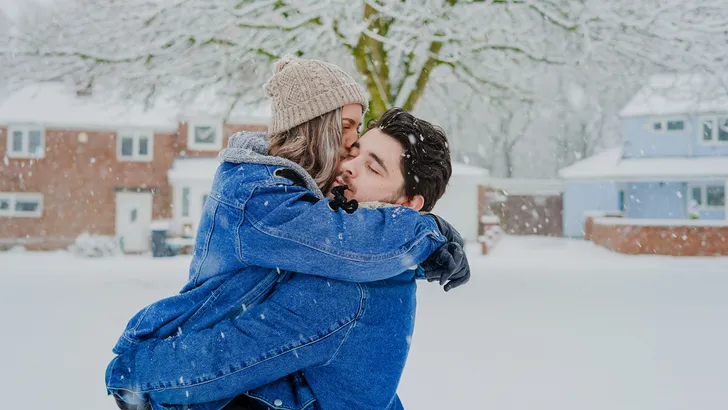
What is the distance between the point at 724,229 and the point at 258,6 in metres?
18.2

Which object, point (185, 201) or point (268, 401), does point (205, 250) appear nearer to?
point (268, 401)

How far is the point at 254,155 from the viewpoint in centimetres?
181

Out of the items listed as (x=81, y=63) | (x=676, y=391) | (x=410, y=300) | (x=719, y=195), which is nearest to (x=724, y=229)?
(x=719, y=195)

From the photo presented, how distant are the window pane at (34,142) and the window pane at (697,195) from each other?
29352mm

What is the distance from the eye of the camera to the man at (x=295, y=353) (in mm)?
Answer: 1695

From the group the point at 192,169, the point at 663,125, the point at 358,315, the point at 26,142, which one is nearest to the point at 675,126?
the point at 663,125

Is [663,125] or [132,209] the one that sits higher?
[663,125]

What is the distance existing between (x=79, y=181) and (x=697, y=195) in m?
27.9

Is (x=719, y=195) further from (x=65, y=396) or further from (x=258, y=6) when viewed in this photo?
(x=65, y=396)

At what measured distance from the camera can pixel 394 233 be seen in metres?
1.70

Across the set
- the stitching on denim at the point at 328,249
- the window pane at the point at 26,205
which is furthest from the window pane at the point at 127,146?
the stitching on denim at the point at 328,249

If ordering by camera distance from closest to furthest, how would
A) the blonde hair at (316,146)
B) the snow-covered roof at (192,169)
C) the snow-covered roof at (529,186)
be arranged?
1. the blonde hair at (316,146)
2. the snow-covered roof at (192,169)
3. the snow-covered roof at (529,186)

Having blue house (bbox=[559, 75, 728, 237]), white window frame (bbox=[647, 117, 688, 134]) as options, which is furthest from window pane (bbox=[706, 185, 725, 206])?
white window frame (bbox=[647, 117, 688, 134])

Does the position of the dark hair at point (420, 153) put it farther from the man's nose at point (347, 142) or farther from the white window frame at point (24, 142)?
the white window frame at point (24, 142)
